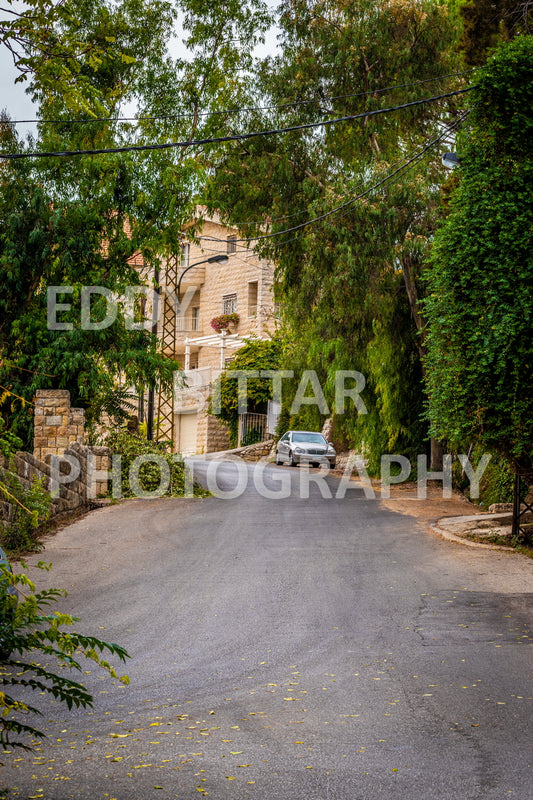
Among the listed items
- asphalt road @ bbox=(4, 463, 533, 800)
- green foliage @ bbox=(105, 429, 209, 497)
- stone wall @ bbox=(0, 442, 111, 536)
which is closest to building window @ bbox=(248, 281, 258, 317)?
green foliage @ bbox=(105, 429, 209, 497)

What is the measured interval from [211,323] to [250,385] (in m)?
5.97

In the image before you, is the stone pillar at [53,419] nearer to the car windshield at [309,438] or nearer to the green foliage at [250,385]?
the car windshield at [309,438]

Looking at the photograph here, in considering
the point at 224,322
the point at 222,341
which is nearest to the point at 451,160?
the point at 222,341

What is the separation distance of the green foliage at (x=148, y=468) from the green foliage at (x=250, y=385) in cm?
1884

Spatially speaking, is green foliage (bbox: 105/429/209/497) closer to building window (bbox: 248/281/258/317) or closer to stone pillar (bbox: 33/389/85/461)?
stone pillar (bbox: 33/389/85/461)

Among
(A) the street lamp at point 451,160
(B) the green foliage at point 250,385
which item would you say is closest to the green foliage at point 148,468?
(A) the street lamp at point 451,160

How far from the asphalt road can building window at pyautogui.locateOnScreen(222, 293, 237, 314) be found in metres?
31.2

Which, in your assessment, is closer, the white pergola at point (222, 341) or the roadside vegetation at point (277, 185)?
the roadside vegetation at point (277, 185)

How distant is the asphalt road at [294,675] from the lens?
172 inches

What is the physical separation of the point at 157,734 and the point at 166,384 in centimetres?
1580

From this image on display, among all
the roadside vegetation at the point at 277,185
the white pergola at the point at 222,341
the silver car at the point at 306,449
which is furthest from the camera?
the white pergola at the point at 222,341

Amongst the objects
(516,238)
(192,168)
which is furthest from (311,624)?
(192,168)

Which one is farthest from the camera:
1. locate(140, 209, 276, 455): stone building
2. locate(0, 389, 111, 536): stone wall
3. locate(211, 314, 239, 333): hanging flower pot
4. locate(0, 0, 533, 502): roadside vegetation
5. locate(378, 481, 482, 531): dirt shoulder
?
locate(211, 314, 239, 333): hanging flower pot

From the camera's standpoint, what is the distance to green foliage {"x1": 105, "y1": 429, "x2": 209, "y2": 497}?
65.3 ft
